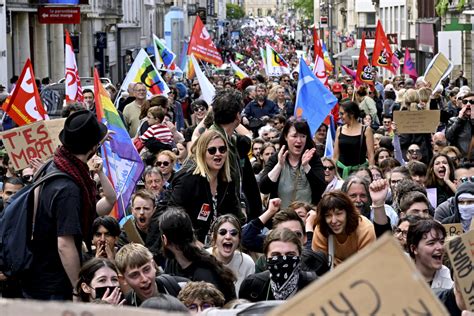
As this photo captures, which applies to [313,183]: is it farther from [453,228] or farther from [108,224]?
[108,224]

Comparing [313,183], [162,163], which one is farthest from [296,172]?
[162,163]

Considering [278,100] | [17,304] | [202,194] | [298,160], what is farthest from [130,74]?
[17,304]

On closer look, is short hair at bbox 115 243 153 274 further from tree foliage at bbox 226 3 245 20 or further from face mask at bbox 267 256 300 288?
tree foliage at bbox 226 3 245 20

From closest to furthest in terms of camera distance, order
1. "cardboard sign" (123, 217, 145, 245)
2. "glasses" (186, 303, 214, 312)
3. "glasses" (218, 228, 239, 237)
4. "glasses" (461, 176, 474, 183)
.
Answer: "glasses" (186, 303, 214, 312)
"glasses" (218, 228, 239, 237)
"cardboard sign" (123, 217, 145, 245)
"glasses" (461, 176, 474, 183)

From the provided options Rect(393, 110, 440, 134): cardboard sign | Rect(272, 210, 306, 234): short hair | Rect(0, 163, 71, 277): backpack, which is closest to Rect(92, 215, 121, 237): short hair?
Rect(272, 210, 306, 234): short hair

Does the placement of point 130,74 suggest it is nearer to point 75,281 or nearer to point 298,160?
point 298,160

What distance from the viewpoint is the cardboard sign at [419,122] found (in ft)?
48.1

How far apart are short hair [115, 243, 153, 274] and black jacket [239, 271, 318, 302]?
24.0 inches

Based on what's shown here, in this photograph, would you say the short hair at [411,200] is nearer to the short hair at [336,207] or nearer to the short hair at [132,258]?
the short hair at [336,207]

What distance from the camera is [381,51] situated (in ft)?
93.0

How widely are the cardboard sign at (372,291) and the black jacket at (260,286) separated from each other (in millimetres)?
3554

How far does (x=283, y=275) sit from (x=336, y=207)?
1.29 m

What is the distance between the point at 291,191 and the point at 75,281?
371 centimetres

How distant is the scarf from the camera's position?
20.5 ft
